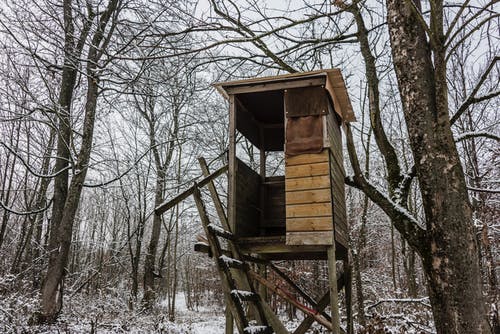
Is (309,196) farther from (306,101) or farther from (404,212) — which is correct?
Answer: (306,101)

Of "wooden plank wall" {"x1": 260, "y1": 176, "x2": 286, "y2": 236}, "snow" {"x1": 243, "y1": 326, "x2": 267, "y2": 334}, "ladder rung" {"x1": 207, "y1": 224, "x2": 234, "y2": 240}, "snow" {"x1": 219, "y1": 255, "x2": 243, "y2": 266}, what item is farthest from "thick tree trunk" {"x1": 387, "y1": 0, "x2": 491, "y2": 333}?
"wooden plank wall" {"x1": 260, "y1": 176, "x2": 286, "y2": 236}

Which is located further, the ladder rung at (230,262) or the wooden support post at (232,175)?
the wooden support post at (232,175)

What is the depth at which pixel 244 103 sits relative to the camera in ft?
23.2

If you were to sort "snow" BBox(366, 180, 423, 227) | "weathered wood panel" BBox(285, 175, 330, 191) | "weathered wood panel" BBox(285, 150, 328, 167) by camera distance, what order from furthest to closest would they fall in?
"weathered wood panel" BBox(285, 150, 328, 167) < "weathered wood panel" BBox(285, 175, 330, 191) < "snow" BBox(366, 180, 423, 227)

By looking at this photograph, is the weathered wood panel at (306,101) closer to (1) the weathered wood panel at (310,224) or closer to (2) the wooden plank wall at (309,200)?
(2) the wooden plank wall at (309,200)

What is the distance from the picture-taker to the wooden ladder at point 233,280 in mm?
5102

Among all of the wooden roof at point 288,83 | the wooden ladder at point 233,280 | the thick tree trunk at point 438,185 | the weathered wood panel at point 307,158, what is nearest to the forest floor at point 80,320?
the wooden ladder at point 233,280

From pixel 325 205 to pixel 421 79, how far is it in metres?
2.20

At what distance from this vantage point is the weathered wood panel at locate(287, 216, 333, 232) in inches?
216

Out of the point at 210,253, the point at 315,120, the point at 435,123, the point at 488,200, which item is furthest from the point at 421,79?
the point at 488,200

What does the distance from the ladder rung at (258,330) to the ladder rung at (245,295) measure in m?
0.38

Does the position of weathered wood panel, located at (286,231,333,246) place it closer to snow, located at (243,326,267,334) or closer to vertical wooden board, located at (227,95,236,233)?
vertical wooden board, located at (227,95,236,233)

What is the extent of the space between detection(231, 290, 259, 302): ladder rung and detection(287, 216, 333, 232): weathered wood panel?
3.67 feet

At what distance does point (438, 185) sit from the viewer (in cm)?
402
